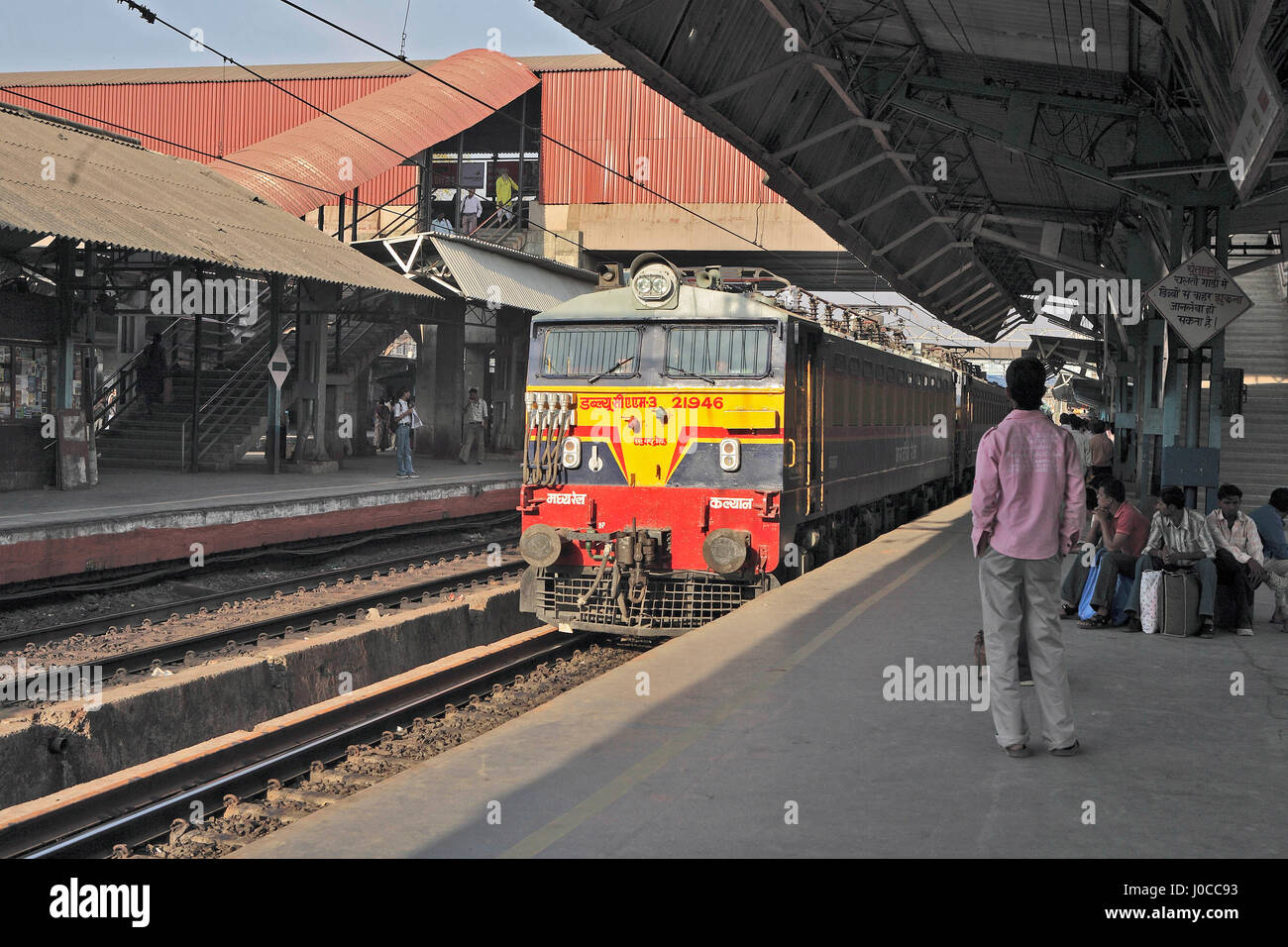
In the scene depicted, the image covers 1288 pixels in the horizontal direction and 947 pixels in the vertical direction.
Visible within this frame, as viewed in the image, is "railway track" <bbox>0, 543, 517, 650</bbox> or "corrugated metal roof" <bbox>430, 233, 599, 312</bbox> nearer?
"railway track" <bbox>0, 543, 517, 650</bbox>

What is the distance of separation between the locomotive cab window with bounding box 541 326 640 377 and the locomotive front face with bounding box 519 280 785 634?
16 mm

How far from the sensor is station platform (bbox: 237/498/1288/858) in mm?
4676

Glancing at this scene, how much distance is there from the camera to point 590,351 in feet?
38.3

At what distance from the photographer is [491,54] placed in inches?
1364

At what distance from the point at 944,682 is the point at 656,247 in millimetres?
27372

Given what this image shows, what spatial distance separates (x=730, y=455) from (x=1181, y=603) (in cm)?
391

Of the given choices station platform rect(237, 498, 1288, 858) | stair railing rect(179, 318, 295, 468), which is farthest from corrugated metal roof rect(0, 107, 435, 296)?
station platform rect(237, 498, 1288, 858)

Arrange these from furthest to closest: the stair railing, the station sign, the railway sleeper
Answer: the stair railing, the station sign, the railway sleeper

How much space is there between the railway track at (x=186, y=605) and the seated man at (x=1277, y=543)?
9972 millimetres

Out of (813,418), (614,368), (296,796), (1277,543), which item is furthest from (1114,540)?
(296,796)

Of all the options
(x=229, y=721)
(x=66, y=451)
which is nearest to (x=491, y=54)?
(x=66, y=451)

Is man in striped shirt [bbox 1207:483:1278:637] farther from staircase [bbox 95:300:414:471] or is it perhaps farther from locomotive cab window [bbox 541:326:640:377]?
staircase [bbox 95:300:414:471]

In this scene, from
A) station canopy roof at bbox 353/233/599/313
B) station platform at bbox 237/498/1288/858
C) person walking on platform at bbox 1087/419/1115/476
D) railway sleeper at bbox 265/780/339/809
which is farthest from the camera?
station canopy roof at bbox 353/233/599/313

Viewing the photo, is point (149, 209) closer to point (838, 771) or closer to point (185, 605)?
point (185, 605)
